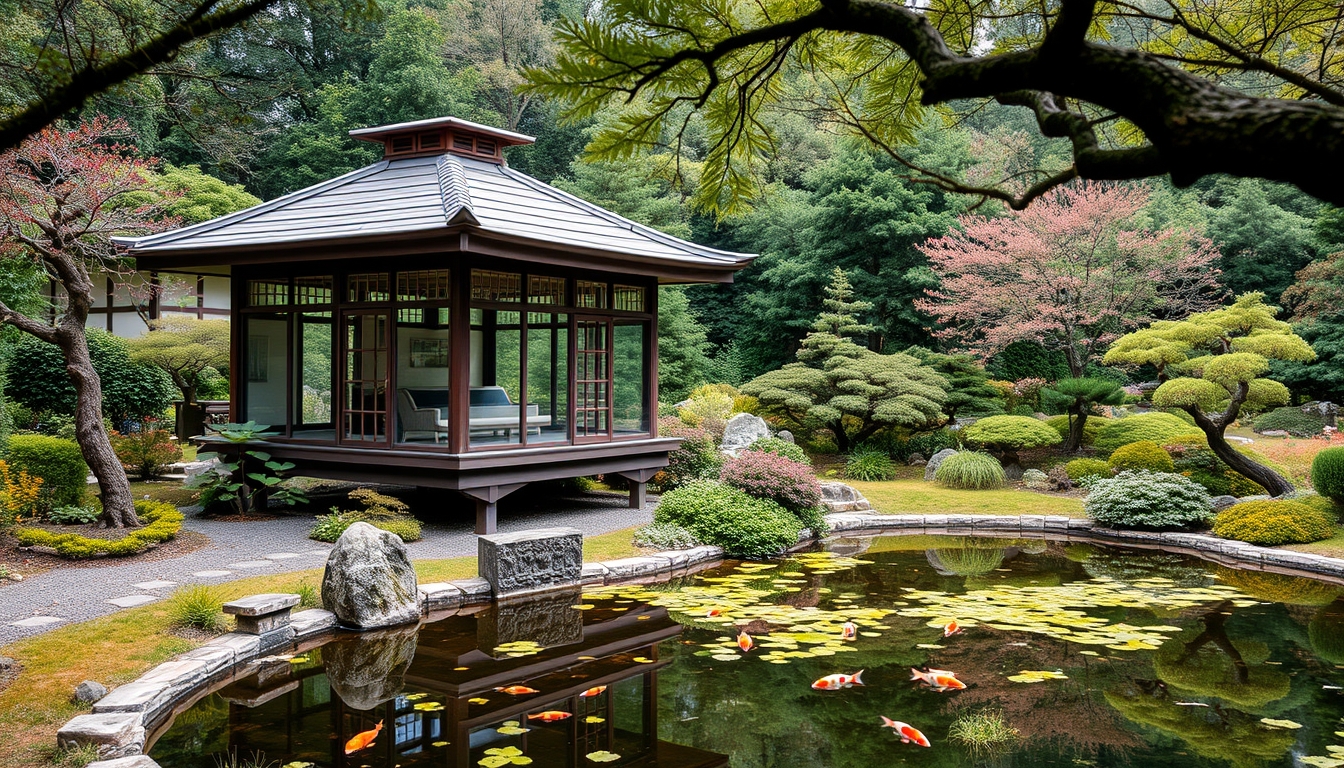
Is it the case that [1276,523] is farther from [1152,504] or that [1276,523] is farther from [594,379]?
[594,379]

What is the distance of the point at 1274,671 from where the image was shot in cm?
589

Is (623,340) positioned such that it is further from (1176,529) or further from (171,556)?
(1176,529)

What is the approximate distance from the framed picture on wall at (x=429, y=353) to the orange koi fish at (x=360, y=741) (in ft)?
23.6

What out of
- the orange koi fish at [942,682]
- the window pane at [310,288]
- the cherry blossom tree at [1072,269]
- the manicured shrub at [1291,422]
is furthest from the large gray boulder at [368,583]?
the manicured shrub at [1291,422]

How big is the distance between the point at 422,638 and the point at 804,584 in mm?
3458

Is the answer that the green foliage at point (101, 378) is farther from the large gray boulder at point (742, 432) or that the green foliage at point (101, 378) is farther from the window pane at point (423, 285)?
the large gray boulder at point (742, 432)

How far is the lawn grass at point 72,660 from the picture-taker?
4199 mm

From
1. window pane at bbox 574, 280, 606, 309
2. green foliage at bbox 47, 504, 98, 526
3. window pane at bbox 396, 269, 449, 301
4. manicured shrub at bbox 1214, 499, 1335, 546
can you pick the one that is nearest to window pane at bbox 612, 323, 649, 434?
window pane at bbox 574, 280, 606, 309

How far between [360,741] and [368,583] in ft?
7.13

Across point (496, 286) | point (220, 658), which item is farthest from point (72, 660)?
point (496, 286)

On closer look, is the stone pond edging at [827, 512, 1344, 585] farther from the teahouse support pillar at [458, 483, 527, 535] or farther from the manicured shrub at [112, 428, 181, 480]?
the manicured shrub at [112, 428, 181, 480]

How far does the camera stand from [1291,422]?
784 inches

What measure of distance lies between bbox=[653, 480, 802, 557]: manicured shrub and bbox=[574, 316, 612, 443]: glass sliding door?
1.52 meters

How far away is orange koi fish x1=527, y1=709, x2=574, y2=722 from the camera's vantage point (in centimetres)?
485
